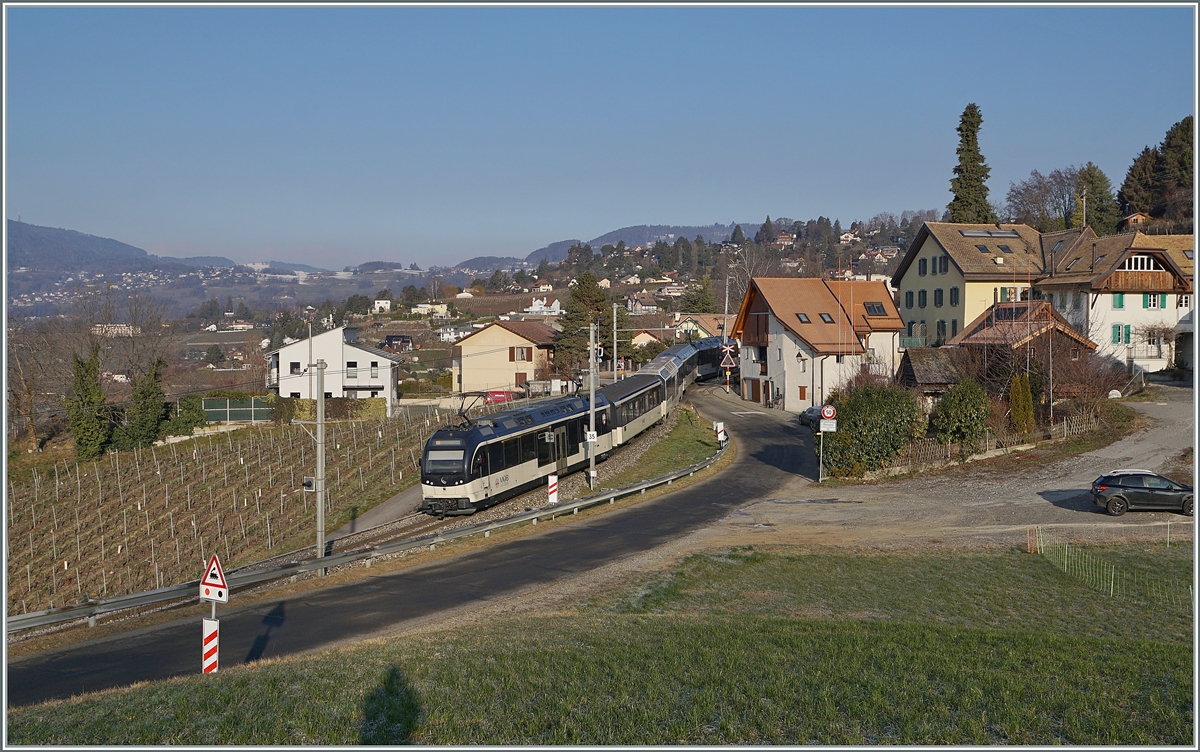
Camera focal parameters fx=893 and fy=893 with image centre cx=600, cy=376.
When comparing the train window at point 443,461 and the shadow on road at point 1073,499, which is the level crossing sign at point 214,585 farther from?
the shadow on road at point 1073,499

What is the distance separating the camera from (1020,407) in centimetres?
3928

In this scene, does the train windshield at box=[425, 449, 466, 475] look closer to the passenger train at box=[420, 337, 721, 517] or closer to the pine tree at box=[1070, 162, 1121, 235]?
the passenger train at box=[420, 337, 721, 517]

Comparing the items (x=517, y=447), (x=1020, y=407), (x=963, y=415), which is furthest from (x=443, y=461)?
(x=1020, y=407)

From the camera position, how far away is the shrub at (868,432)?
1422 inches

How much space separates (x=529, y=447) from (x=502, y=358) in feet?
157

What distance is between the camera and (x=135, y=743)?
10.0 m

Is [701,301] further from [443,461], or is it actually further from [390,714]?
[390,714]

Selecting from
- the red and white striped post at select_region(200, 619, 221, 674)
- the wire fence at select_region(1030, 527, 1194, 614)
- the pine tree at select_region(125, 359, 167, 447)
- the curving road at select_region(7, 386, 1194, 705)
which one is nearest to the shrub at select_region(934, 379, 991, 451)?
the curving road at select_region(7, 386, 1194, 705)

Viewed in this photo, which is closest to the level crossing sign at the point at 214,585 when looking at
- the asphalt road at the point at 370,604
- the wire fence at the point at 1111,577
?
the asphalt road at the point at 370,604

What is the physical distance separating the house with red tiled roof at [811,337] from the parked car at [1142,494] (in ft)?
77.1

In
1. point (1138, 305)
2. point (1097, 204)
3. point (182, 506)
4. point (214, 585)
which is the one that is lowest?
point (182, 506)

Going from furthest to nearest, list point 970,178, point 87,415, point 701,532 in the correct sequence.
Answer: point 970,178
point 87,415
point 701,532

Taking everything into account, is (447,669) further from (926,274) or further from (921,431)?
(926,274)

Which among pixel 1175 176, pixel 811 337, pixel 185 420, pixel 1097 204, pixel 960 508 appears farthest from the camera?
pixel 1097 204
